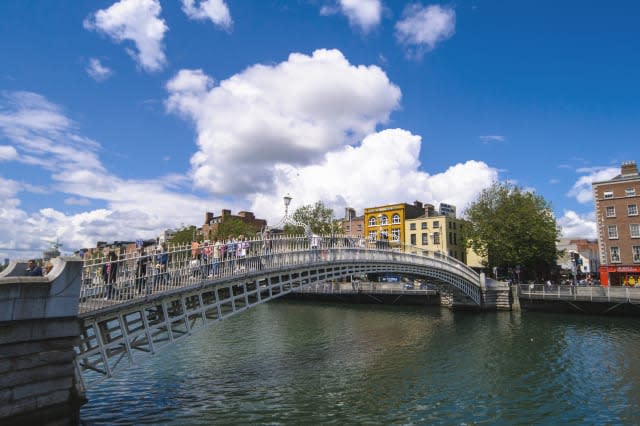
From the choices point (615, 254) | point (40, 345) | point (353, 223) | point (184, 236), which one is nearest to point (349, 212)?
point (353, 223)

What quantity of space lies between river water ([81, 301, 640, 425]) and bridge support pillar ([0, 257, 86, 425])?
237 centimetres

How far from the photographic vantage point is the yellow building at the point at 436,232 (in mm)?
61250

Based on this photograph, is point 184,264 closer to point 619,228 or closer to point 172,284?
point 172,284

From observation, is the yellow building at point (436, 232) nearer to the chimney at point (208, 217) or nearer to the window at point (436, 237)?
the window at point (436, 237)

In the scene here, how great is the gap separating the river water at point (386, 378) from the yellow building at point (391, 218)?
3663 centimetres

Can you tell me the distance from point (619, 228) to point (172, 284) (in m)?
45.2

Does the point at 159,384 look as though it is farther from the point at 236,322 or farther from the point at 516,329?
the point at 516,329

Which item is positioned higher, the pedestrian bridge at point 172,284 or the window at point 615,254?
the window at point 615,254

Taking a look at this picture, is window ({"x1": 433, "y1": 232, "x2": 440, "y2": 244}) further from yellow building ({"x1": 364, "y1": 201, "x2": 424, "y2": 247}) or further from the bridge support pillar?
the bridge support pillar

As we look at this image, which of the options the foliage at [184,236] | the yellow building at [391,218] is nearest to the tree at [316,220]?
the yellow building at [391,218]

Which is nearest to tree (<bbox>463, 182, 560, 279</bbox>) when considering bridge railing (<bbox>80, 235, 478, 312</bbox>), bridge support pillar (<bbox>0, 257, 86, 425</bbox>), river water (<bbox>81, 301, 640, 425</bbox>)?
river water (<bbox>81, 301, 640, 425</bbox>)

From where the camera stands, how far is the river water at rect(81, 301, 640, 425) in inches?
495

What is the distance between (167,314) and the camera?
13.8 m

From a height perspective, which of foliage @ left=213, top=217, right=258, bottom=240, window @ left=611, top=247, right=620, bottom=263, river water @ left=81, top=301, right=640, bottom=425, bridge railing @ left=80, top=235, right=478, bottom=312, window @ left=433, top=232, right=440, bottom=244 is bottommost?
river water @ left=81, top=301, right=640, bottom=425
